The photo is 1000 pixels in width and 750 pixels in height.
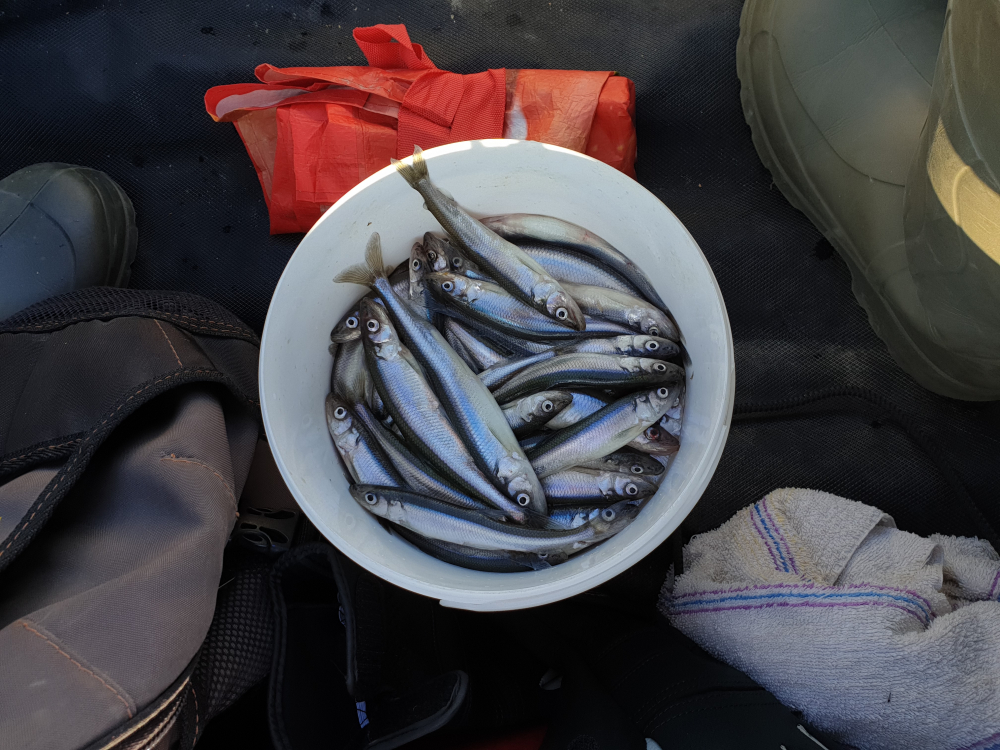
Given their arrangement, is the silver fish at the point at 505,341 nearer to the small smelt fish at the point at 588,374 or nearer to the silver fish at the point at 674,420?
the small smelt fish at the point at 588,374

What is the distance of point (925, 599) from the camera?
137cm

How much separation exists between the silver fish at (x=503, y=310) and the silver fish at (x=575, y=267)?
0.11 metres

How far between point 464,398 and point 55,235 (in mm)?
1454

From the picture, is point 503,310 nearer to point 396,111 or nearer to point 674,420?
point 674,420

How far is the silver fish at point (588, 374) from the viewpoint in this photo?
140 centimetres

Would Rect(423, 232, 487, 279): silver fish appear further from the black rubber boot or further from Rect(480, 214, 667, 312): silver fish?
the black rubber boot

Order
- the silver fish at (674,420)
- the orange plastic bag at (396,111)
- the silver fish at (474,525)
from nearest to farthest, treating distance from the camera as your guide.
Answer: the silver fish at (474,525) < the silver fish at (674,420) < the orange plastic bag at (396,111)

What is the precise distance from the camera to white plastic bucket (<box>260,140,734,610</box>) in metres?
1.18

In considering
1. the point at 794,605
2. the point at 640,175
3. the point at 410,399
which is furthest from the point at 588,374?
the point at 640,175

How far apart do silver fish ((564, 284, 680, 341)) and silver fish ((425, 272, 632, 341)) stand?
0.07 feet

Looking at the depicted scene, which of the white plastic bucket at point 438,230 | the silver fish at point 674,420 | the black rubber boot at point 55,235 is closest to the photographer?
the white plastic bucket at point 438,230

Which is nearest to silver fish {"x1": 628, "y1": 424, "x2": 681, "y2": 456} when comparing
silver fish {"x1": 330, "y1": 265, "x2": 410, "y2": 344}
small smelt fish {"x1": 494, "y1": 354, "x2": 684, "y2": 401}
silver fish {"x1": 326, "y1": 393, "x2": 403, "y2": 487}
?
small smelt fish {"x1": 494, "y1": 354, "x2": 684, "y2": 401}

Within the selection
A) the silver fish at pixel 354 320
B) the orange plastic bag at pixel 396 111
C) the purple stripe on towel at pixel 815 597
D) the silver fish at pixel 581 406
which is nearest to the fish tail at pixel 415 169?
the silver fish at pixel 354 320

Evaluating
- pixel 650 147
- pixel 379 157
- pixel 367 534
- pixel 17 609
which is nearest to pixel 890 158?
pixel 650 147
